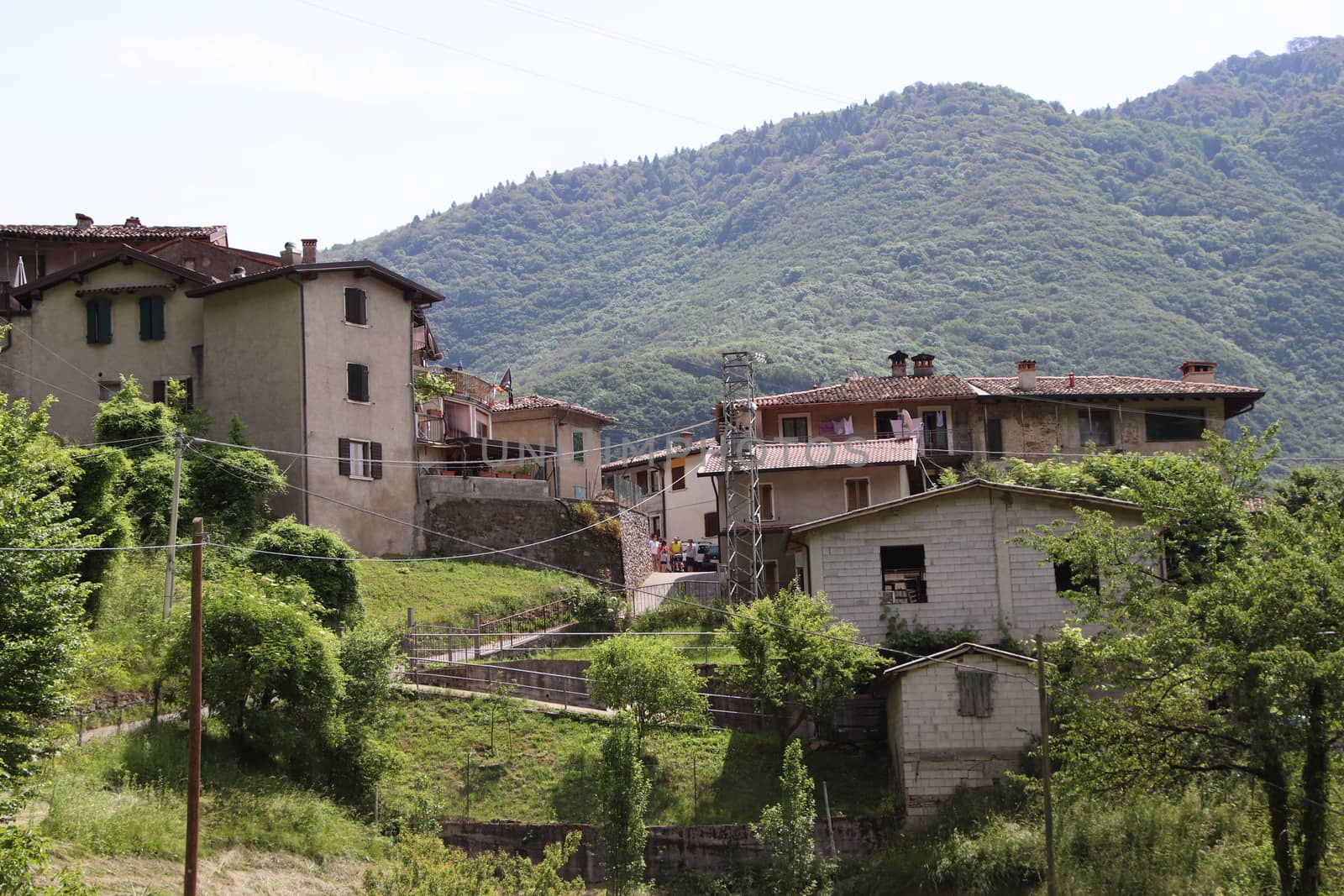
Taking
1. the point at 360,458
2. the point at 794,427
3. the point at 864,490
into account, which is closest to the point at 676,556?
the point at 794,427

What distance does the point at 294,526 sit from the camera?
43500 mm

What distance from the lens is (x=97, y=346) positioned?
53.5 meters

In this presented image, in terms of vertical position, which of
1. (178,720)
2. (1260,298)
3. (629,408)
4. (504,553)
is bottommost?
(178,720)

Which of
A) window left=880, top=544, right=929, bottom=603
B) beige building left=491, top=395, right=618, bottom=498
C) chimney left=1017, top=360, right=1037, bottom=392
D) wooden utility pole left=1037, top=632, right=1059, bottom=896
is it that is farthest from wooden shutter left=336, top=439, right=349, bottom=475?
chimney left=1017, top=360, right=1037, bottom=392

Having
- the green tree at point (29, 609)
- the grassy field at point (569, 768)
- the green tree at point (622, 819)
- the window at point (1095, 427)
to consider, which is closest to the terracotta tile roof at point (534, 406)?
the window at point (1095, 427)

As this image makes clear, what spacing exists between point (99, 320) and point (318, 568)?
17858 millimetres

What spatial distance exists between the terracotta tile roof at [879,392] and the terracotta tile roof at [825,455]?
742cm

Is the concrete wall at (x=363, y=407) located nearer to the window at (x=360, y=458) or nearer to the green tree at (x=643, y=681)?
the window at (x=360, y=458)

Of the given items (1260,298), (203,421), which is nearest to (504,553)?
(203,421)

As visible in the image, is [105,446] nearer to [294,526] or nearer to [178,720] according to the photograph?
[294,526]

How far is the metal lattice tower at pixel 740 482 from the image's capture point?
152 feet

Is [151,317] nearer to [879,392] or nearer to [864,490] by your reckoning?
[864,490]

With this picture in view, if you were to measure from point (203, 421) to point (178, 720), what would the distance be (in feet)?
59.9

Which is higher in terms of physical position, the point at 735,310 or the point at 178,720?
the point at 735,310
